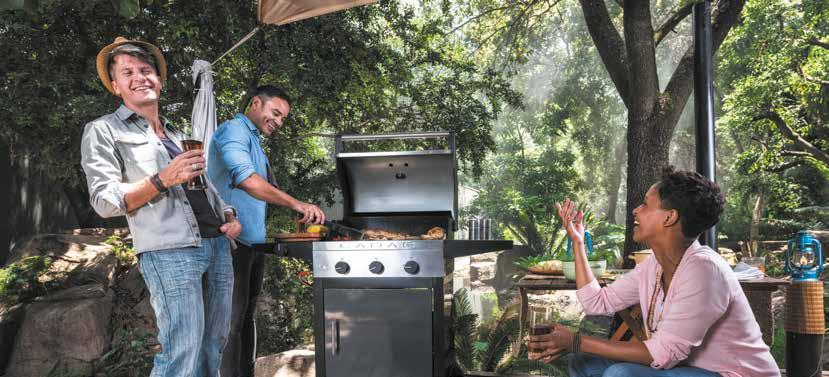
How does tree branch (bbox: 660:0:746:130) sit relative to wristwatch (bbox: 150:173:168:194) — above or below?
above

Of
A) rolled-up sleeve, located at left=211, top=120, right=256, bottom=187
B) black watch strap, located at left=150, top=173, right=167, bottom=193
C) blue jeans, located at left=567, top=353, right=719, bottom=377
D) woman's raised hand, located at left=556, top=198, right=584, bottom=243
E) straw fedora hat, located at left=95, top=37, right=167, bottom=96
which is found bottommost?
blue jeans, located at left=567, top=353, right=719, bottom=377

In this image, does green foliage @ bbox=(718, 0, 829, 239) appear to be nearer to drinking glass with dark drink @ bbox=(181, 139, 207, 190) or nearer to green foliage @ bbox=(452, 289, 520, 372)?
green foliage @ bbox=(452, 289, 520, 372)

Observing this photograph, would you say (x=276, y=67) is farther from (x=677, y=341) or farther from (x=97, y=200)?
(x=677, y=341)

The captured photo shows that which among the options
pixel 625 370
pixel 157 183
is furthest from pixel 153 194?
pixel 625 370

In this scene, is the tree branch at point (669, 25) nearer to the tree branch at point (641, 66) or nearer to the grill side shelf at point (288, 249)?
the tree branch at point (641, 66)

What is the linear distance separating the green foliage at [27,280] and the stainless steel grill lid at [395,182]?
121 inches

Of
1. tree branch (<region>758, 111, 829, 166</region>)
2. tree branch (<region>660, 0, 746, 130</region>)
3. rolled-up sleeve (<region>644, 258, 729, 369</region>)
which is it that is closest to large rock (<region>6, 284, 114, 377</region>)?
rolled-up sleeve (<region>644, 258, 729, 369</region>)

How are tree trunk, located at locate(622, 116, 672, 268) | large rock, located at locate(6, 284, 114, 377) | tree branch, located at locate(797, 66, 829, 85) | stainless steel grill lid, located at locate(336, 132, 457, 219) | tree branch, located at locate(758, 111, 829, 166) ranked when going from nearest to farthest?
1. stainless steel grill lid, located at locate(336, 132, 457, 219)
2. large rock, located at locate(6, 284, 114, 377)
3. tree trunk, located at locate(622, 116, 672, 268)
4. tree branch, located at locate(797, 66, 829, 85)
5. tree branch, located at locate(758, 111, 829, 166)

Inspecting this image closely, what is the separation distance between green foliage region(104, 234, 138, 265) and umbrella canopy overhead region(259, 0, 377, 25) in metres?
2.97

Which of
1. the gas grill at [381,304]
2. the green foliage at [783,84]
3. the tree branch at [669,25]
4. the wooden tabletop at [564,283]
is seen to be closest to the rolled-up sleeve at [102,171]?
the gas grill at [381,304]

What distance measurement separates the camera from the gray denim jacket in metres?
2.01

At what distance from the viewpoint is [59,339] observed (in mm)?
4840

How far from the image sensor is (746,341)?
72.2 inches

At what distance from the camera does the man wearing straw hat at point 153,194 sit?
2.03 metres
